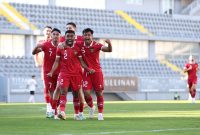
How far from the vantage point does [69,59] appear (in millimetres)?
14984

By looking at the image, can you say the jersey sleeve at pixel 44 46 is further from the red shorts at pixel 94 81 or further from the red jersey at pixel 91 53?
the red shorts at pixel 94 81

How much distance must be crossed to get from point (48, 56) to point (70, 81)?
1.36 metres

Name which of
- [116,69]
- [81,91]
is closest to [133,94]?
[116,69]

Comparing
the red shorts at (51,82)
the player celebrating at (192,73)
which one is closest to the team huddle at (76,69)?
the red shorts at (51,82)

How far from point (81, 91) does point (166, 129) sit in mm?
4209

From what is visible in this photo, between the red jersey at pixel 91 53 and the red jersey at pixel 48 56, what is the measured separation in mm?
993

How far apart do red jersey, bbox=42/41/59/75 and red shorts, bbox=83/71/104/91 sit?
0.89 meters

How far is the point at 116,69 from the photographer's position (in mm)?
51938

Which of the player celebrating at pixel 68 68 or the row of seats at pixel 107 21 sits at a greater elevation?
the row of seats at pixel 107 21

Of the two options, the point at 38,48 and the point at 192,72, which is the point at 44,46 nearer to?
the point at 38,48

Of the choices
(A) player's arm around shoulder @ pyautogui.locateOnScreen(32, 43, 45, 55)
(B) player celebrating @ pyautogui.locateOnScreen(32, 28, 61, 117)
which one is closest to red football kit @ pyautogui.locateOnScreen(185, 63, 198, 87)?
(B) player celebrating @ pyautogui.locateOnScreen(32, 28, 61, 117)

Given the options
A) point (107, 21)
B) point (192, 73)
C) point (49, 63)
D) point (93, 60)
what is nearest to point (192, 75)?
point (192, 73)

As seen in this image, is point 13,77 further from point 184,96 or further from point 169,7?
point 169,7

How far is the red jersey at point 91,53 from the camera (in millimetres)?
15180
